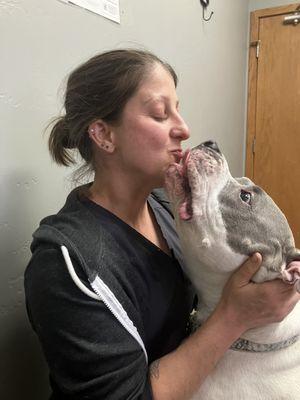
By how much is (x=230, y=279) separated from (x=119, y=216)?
12.1 inches

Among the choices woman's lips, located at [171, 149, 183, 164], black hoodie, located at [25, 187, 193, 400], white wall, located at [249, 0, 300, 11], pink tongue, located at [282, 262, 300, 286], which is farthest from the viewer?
white wall, located at [249, 0, 300, 11]

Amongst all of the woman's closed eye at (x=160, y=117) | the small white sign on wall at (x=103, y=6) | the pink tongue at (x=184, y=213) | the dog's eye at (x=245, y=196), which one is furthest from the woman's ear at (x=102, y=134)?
the small white sign on wall at (x=103, y=6)

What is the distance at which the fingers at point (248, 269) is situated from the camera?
877 mm

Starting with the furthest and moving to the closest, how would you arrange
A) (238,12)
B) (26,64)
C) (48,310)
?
(238,12) → (26,64) → (48,310)

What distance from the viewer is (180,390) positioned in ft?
2.76

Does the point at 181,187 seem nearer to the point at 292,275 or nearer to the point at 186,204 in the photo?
the point at 186,204

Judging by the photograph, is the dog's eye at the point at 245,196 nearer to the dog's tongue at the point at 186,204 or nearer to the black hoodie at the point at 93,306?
the dog's tongue at the point at 186,204

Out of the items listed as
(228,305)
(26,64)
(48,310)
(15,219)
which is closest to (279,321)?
(228,305)

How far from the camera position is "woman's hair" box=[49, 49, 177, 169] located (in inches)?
36.2

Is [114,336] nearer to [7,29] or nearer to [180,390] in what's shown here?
[180,390]

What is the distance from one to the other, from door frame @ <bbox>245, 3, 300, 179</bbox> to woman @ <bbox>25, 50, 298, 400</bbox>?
237 cm

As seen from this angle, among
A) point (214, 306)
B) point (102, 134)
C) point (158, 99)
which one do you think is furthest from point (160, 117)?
point (214, 306)

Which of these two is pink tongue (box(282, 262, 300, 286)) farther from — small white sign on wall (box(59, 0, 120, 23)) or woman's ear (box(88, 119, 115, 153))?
small white sign on wall (box(59, 0, 120, 23))

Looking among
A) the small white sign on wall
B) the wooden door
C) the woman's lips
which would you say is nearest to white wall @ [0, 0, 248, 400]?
the small white sign on wall
